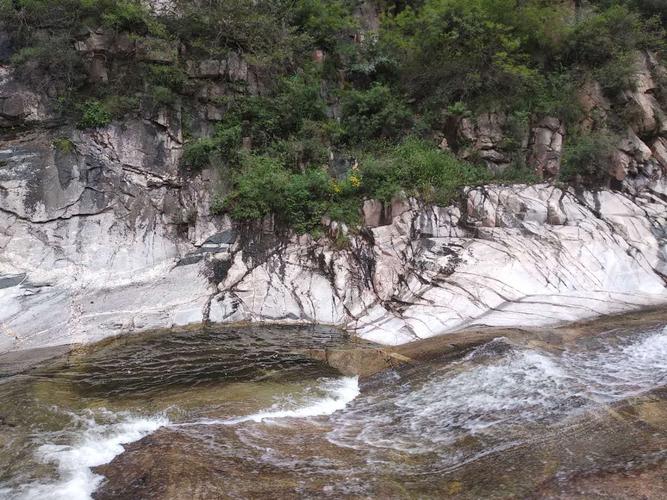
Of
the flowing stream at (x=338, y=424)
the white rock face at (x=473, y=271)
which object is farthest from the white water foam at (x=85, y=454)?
the white rock face at (x=473, y=271)

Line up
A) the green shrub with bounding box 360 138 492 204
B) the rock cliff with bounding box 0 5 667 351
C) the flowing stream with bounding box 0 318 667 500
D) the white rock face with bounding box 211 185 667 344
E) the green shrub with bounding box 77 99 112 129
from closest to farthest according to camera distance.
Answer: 1. the flowing stream with bounding box 0 318 667 500
2. the white rock face with bounding box 211 185 667 344
3. the rock cliff with bounding box 0 5 667 351
4. the green shrub with bounding box 77 99 112 129
5. the green shrub with bounding box 360 138 492 204

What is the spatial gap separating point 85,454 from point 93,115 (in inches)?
374

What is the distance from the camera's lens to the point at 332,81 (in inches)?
605

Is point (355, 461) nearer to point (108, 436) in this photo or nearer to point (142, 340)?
point (108, 436)

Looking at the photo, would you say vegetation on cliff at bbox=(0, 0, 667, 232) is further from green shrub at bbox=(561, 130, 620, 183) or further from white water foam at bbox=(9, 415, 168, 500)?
white water foam at bbox=(9, 415, 168, 500)

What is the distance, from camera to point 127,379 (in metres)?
7.21

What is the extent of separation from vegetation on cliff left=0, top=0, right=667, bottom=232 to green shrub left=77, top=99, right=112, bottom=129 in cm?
4

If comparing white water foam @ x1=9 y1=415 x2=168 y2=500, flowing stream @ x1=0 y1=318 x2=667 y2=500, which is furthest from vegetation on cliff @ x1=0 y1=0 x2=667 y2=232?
white water foam @ x1=9 y1=415 x2=168 y2=500

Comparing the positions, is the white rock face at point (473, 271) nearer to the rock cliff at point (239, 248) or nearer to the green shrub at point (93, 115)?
the rock cliff at point (239, 248)

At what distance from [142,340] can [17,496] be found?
5006mm

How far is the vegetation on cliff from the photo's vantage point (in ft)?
39.3

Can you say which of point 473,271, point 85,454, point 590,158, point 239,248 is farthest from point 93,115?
point 590,158

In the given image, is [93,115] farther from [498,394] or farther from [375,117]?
[498,394]

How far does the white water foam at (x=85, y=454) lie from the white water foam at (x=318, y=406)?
0.54m
